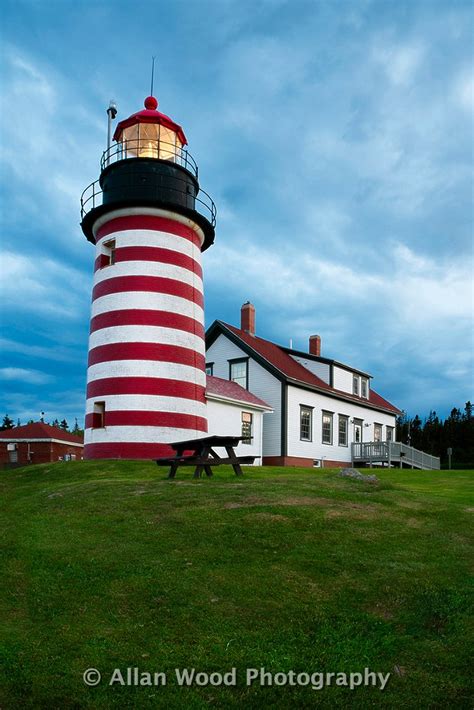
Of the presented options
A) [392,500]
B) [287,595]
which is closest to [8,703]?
[287,595]

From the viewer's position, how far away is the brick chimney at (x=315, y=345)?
134 feet

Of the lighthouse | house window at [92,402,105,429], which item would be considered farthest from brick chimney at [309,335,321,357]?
house window at [92,402,105,429]

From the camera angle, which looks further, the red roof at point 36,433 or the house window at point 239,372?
the red roof at point 36,433

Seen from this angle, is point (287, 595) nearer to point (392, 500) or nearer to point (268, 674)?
point (268, 674)

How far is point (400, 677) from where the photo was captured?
565cm

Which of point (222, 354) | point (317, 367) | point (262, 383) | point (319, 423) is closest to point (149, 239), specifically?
point (262, 383)

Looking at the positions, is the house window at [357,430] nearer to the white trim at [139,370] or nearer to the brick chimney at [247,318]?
the brick chimney at [247,318]

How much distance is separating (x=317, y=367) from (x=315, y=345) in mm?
4005

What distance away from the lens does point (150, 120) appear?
2433cm

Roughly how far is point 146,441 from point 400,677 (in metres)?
17.5

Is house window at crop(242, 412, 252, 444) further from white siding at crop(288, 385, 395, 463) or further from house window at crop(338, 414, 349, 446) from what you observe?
house window at crop(338, 414, 349, 446)

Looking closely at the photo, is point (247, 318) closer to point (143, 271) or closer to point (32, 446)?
point (143, 271)

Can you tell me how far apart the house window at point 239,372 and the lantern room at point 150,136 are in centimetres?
1249

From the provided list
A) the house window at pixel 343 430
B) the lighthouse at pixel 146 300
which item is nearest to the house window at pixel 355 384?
the house window at pixel 343 430
